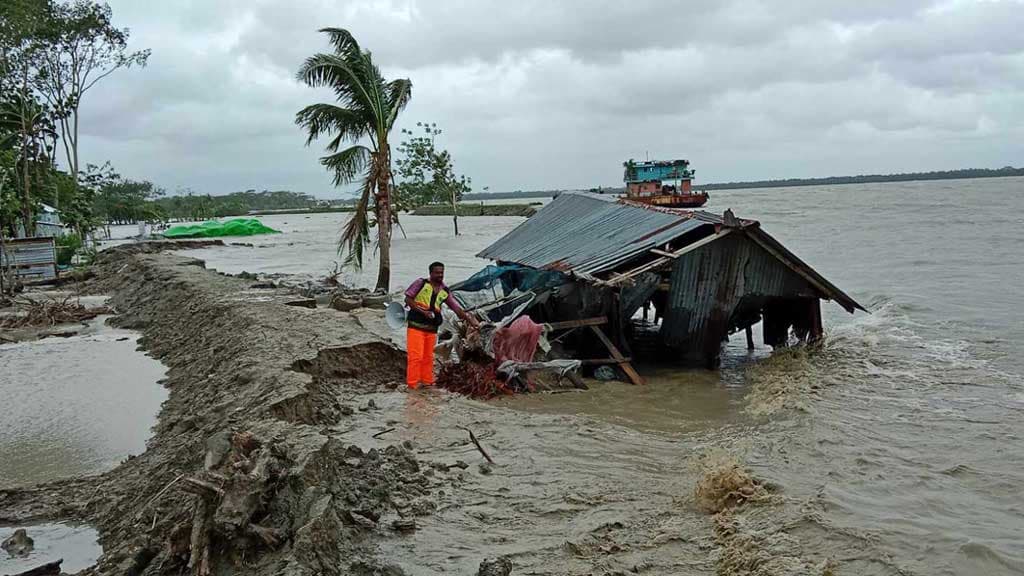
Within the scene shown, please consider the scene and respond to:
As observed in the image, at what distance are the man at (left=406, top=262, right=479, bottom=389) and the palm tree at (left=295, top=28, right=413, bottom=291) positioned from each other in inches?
342

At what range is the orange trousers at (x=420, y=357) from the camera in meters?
8.27

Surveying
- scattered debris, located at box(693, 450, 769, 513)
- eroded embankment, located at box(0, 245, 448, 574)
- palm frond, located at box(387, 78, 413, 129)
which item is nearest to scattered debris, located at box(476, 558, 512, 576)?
eroded embankment, located at box(0, 245, 448, 574)

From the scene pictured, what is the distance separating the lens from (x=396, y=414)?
288 inches

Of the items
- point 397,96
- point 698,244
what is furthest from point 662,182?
point 698,244

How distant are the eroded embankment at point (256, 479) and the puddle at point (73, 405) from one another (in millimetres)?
419

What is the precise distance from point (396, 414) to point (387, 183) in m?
10.8

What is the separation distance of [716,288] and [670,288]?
649 millimetres

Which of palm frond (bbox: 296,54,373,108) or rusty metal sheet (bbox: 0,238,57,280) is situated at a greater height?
palm frond (bbox: 296,54,373,108)

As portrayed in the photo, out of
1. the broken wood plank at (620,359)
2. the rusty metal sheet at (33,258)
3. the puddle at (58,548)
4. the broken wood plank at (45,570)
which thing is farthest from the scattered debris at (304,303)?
the rusty metal sheet at (33,258)

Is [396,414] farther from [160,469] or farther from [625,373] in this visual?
[625,373]

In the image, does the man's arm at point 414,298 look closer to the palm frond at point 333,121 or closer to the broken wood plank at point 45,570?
the broken wood plank at point 45,570

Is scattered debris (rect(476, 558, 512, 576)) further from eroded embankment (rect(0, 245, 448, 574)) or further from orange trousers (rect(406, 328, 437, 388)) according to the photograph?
orange trousers (rect(406, 328, 437, 388))

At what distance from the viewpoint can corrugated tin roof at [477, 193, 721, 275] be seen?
9719 millimetres

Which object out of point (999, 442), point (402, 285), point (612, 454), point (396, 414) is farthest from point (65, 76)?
point (999, 442)
